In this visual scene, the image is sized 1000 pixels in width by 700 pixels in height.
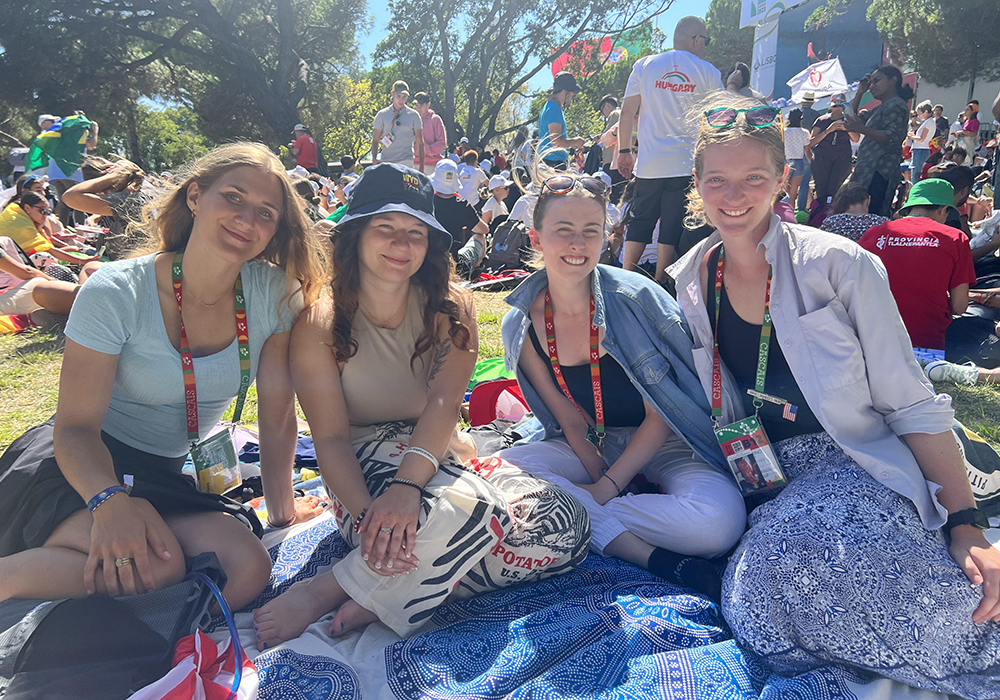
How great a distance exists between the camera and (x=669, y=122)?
5.21 m

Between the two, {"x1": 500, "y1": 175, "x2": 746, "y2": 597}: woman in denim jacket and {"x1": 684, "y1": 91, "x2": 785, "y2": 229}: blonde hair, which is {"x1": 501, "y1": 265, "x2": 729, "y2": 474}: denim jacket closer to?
{"x1": 500, "y1": 175, "x2": 746, "y2": 597}: woman in denim jacket

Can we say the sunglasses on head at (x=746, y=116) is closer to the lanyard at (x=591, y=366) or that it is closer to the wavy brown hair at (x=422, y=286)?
the lanyard at (x=591, y=366)

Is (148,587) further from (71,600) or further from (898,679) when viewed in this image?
(898,679)

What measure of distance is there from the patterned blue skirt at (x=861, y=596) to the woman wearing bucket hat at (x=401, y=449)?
0.67 metres

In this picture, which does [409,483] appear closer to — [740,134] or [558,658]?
[558,658]

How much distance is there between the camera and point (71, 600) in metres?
1.79

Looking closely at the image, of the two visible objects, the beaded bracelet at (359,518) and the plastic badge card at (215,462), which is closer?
the beaded bracelet at (359,518)

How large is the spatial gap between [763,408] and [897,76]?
668 cm

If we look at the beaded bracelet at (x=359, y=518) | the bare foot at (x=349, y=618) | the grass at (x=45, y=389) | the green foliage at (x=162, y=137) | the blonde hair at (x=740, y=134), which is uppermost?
the green foliage at (x=162, y=137)

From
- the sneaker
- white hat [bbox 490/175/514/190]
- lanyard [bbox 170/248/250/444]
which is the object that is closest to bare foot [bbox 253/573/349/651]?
lanyard [bbox 170/248/250/444]

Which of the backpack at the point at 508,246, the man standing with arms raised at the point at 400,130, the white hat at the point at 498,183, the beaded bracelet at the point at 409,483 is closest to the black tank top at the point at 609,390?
the beaded bracelet at the point at 409,483

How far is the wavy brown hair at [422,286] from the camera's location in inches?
93.9

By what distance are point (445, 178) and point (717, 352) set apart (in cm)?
653

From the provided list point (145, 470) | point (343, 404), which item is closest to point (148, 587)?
point (145, 470)
